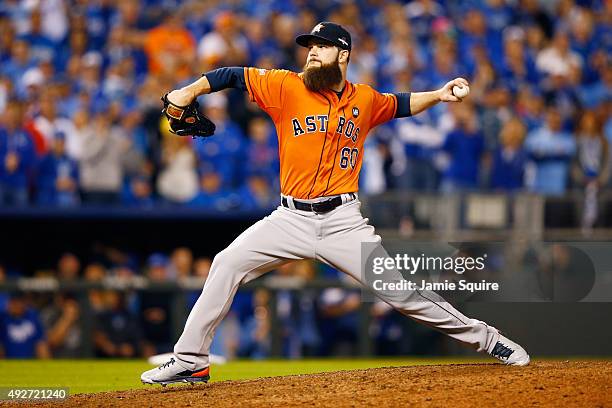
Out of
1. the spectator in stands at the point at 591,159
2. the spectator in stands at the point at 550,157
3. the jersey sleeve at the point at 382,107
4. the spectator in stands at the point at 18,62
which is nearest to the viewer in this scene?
the jersey sleeve at the point at 382,107

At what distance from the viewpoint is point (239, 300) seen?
35.5 feet

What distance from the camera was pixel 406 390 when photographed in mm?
5766

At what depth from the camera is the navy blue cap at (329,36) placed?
6020mm

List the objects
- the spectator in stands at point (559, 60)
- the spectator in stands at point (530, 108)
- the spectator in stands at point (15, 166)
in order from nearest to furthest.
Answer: the spectator in stands at point (15, 166) → the spectator in stands at point (530, 108) → the spectator in stands at point (559, 60)

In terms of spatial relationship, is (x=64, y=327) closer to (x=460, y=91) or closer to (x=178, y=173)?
(x=178, y=173)

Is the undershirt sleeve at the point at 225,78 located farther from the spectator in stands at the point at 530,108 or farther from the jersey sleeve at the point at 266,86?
the spectator in stands at the point at 530,108

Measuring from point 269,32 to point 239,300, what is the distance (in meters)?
4.01

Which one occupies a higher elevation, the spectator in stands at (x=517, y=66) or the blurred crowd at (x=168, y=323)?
the spectator in stands at (x=517, y=66)

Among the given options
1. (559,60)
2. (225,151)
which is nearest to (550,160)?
(559,60)

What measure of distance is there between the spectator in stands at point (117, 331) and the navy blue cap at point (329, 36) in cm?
526

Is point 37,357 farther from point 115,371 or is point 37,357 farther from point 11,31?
point 11,31

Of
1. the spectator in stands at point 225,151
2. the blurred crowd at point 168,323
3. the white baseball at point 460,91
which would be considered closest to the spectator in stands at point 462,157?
the blurred crowd at point 168,323

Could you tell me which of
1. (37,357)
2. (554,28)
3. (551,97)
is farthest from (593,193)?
(37,357)

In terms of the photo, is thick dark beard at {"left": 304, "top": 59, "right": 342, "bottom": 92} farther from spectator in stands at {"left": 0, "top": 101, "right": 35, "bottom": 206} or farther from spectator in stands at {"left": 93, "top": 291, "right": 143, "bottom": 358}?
spectator in stands at {"left": 0, "top": 101, "right": 35, "bottom": 206}
